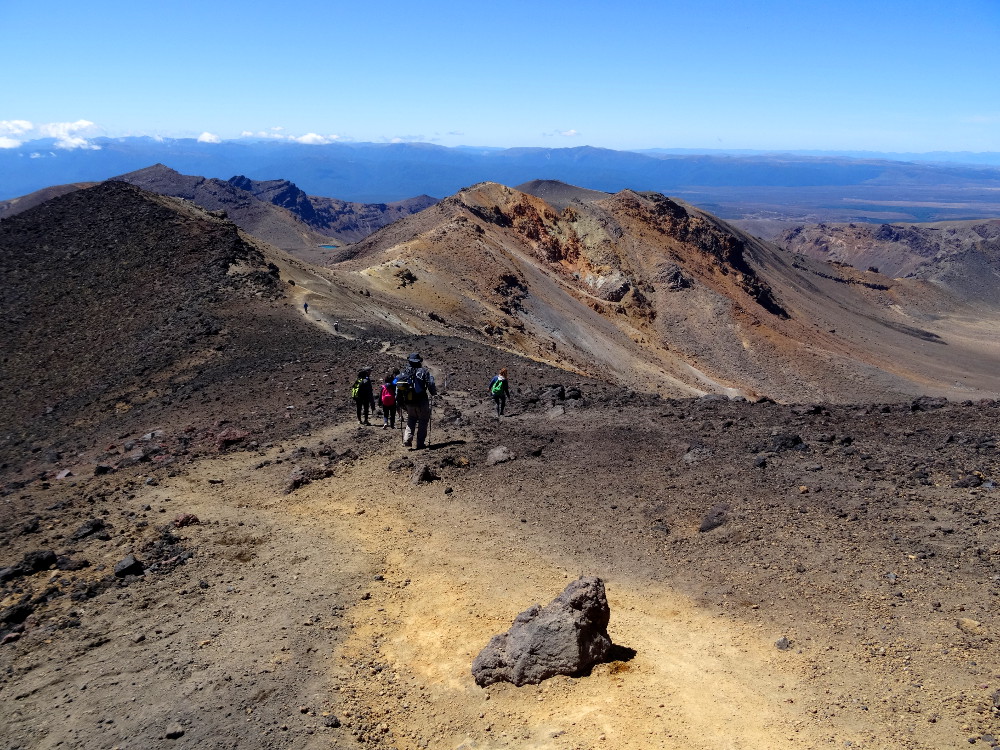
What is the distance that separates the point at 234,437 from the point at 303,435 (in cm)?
138

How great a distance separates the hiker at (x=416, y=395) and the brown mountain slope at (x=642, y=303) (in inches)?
799

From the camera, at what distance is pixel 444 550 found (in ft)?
28.8

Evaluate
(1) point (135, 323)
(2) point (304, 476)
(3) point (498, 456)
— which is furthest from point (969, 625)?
(1) point (135, 323)

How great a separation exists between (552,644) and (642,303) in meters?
44.6

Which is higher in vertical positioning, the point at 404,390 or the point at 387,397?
the point at 404,390

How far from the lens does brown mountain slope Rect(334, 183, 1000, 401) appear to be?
3825cm

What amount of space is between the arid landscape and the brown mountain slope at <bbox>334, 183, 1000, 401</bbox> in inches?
628

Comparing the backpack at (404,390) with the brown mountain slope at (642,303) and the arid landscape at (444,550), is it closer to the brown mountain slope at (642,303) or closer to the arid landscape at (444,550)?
the arid landscape at (444,550)

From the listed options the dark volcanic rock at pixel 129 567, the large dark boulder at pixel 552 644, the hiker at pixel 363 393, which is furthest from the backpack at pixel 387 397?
the large dark boulder at pixel 552 644

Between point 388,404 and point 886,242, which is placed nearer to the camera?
point 388,404

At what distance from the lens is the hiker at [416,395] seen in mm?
11836

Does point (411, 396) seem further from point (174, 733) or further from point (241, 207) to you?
point (241, 207)

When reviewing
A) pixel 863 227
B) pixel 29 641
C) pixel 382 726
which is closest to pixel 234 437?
pixel 29 641

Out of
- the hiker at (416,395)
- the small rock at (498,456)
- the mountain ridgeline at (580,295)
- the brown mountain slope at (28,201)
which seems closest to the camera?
the small rock at (498,456)
